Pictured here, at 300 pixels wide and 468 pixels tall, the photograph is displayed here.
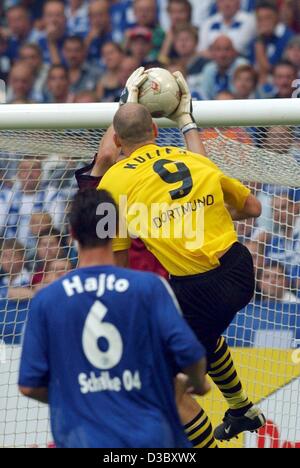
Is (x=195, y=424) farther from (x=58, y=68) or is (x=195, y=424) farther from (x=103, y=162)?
(x=58, y=68)

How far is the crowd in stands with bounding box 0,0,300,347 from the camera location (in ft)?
22.6

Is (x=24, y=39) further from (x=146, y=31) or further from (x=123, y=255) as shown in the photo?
(x=123, y=255)

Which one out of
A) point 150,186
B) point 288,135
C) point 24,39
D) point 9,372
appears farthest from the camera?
point 24,39

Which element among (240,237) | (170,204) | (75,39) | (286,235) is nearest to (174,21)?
(75,39)

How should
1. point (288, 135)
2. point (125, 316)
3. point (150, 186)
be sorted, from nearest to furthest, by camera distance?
1. point (125, 316)
2. point (150, 186)
3. point (288, 135)

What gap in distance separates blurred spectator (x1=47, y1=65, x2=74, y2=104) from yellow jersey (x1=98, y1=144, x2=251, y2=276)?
224 inches

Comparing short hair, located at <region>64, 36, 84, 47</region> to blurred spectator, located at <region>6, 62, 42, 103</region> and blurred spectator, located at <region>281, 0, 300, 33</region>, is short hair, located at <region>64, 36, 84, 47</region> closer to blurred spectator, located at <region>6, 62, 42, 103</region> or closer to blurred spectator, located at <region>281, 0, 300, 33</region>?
blurred spectator, located at <region>6, 62, 42, 103</region>

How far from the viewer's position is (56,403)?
4.16 meters

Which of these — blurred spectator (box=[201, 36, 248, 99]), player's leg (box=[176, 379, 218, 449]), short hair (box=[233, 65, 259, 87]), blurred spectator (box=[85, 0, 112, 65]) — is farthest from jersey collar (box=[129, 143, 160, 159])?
blurred spectator (box=[85, 0, 112, 65])

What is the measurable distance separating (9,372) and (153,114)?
202cm

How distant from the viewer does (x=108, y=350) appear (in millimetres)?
4074

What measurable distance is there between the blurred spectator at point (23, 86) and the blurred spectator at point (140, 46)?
41.3 inches

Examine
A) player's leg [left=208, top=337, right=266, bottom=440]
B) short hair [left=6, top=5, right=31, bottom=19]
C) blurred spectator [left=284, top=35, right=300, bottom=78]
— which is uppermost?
blurred spectator [left=284, top=35, right=300, bottom=78]

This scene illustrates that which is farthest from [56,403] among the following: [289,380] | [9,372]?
[289,380]
